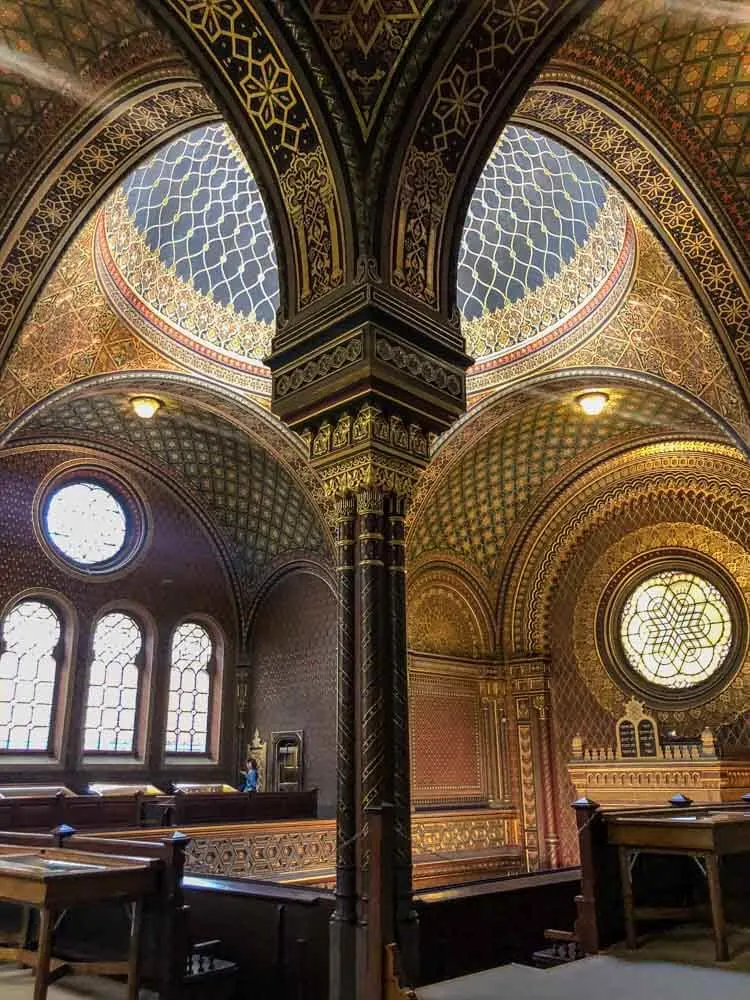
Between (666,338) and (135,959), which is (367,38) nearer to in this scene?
(135,959)

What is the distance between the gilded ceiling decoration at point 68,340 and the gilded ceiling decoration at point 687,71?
6.32 m

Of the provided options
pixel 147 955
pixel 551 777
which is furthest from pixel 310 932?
pixel 551 777

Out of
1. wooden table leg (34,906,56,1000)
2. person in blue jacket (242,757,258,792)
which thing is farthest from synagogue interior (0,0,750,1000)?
person in blue jacket (242,757,258,792)

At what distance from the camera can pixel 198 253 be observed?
13.2m

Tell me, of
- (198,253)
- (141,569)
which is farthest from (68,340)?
(141,569)

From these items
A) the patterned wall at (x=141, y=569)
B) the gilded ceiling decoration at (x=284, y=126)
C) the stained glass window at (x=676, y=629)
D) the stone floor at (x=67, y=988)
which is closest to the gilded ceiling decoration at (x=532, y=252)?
the stained glass window at (x=676, y=629)

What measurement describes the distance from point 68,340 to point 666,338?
26.1 ft

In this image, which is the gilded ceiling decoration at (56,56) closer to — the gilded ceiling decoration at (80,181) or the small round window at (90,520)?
the gilded ceiling decoration at (80,181)

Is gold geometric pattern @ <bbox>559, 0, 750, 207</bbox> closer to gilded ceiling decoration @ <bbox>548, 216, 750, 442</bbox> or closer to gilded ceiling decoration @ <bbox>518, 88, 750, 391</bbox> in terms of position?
gilded ceiling decoration @ <bbox>518, 88, 750, 391</bbox>

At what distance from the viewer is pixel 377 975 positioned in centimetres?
385

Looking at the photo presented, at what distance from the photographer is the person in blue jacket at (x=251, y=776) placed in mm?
14453

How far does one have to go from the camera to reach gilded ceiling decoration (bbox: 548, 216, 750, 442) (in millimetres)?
10430

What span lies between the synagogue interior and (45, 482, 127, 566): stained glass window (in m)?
0.07

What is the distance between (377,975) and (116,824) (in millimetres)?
8639
